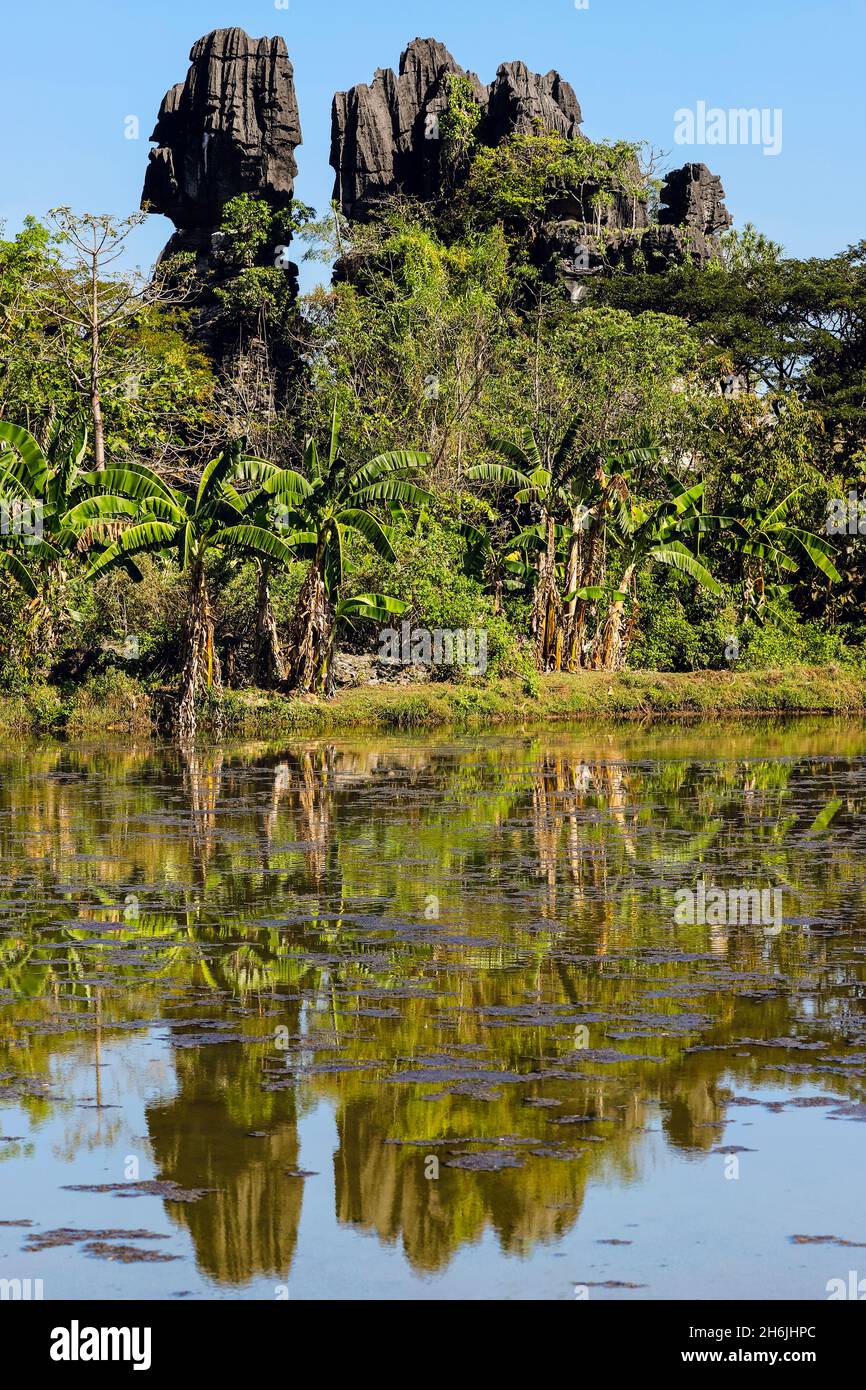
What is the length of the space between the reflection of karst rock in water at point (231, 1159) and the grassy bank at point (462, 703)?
63.3 ft

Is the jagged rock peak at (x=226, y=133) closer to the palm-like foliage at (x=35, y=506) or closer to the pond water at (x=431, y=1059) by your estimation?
the palm-like foliage at (x=35, y=506)

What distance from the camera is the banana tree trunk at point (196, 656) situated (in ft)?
89.9

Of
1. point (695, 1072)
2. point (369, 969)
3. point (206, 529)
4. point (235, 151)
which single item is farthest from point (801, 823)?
point (235, 151)

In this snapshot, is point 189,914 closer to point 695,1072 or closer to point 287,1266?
point 695,1072

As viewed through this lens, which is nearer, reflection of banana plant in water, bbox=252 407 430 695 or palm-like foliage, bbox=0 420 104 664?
palm-like foliage, bbox=0 420 104 664

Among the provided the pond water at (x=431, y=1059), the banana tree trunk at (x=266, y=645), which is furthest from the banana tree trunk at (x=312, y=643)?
the pond water at (x=431, y=1059)

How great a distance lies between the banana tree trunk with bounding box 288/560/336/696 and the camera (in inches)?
1161

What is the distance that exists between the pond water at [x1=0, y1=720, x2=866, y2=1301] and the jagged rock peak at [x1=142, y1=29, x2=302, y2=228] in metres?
37.9

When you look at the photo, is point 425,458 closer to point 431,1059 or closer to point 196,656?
point 196,656

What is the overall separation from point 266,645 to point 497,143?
30651 mm

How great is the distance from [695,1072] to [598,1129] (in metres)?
1.02

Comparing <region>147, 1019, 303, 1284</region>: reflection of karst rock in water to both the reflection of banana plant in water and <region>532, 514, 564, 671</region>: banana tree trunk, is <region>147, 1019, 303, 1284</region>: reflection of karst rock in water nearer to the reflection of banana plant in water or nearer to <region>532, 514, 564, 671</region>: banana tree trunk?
the reflection of banana plant in water

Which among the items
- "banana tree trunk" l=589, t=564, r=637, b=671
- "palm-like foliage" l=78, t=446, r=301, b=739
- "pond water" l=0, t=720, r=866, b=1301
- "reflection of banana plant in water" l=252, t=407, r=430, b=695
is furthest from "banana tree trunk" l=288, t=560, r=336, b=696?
"pond water" l=0, t=720, r=866, b=1301

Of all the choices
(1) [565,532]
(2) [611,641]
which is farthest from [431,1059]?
(1) [565,532]
